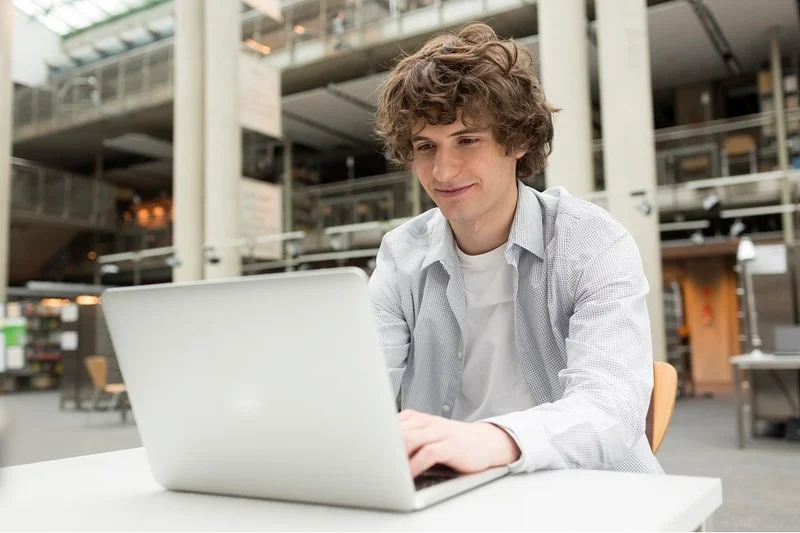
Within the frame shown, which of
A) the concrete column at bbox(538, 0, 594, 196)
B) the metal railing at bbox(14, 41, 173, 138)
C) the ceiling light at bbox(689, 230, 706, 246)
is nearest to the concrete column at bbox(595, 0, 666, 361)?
the concrete column at bbox(538, 0, 594, 196)

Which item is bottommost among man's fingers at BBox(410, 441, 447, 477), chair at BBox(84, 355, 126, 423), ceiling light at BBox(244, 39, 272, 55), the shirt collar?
chair at BBox(84, 355, 126, 423)

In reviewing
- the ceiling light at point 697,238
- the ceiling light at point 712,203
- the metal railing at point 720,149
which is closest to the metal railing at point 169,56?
the metal railing at point 720,149

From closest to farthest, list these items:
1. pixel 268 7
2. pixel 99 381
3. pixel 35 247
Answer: pixel 99 381, pixel 268 7, pixel 35 247

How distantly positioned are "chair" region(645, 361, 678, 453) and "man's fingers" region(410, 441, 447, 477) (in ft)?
2.46

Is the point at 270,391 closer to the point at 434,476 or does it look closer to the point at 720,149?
the point at 434,476

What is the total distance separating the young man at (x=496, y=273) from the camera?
115 centimetres

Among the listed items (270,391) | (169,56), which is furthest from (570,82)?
(169,56)

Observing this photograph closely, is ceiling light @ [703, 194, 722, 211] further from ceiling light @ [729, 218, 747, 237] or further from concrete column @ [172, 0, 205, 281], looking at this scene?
concrete column @ [172, 0, 205, 281]

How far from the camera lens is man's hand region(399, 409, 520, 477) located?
0.80 meters

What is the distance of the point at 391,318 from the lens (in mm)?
1552

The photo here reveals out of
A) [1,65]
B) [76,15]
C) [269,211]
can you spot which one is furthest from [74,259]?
[1,65]

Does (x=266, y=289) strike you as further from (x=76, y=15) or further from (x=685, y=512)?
(x=76, y=15)

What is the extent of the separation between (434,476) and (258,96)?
10.6 m

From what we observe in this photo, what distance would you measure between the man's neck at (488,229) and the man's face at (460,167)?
0.11 ft
